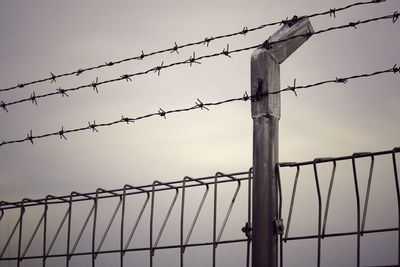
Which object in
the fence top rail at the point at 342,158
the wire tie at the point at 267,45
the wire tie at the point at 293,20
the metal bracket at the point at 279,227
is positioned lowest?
the metal bracket at the point at 279,227

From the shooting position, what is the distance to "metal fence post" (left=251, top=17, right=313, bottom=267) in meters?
4.00

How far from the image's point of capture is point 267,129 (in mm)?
4148

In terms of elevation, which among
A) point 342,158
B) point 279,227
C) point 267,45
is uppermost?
point 267,45

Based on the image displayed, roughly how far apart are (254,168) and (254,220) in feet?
1.35

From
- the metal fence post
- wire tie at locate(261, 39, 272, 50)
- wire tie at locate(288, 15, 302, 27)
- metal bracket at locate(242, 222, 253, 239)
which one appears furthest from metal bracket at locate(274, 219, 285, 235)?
wire tie at locate(288, 15, 302, 27)

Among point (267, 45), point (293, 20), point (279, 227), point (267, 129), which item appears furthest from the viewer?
point (293, 20)

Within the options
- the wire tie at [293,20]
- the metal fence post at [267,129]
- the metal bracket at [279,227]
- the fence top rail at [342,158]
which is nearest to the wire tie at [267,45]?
the metal fence post at [267,129]

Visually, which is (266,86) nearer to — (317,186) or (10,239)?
(317,186)

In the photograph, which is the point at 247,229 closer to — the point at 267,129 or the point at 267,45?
the point at 267,129

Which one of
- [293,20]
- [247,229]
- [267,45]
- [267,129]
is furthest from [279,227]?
[293,20]

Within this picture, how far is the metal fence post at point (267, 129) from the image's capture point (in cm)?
400

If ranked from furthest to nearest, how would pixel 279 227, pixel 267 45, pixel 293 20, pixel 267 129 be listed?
pixel 293 20 < pixel 267 45 < pixel 267 129 < pixel 279 227

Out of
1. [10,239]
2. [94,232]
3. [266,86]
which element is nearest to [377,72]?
[266,86]

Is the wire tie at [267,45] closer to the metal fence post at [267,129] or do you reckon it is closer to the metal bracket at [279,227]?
the metal fence post at [267,129]
